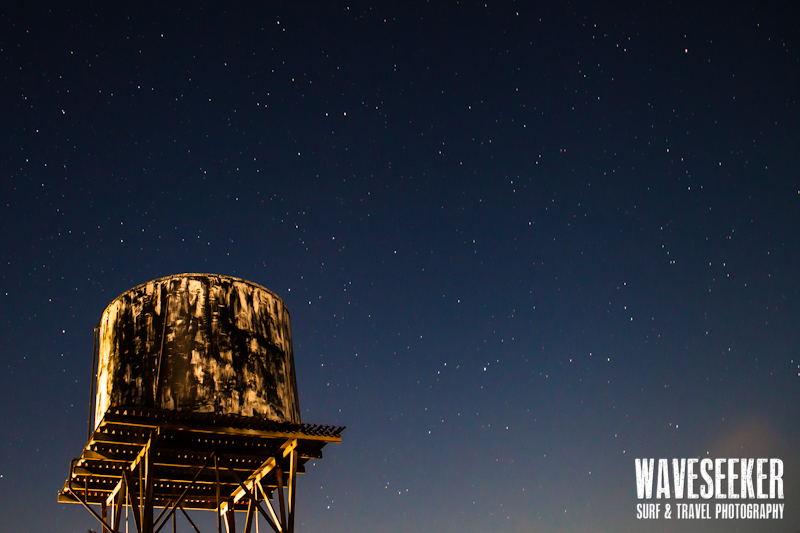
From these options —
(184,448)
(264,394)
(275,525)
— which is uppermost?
(264,394)

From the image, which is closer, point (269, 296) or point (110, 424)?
point (110, 424)

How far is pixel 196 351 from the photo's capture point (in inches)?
571

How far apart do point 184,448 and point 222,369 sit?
1806mm

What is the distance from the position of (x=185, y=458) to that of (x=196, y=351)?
268 centimetres

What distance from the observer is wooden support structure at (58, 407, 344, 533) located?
13492mm

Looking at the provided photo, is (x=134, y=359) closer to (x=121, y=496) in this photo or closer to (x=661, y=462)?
(x=121, y=496)

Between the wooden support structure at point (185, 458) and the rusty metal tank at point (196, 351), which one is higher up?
the rusty metal tank at point (196, 351)

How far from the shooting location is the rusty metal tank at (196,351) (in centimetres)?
1421

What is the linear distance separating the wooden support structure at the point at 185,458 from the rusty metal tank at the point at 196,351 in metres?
0.52

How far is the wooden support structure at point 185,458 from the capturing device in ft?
44.3

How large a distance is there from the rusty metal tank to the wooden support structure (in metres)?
0.52

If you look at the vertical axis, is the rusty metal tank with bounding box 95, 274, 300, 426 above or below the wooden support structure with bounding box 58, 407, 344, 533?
above

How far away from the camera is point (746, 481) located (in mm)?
24641

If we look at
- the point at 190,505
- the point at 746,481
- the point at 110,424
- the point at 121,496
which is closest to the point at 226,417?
the point at 110,424
